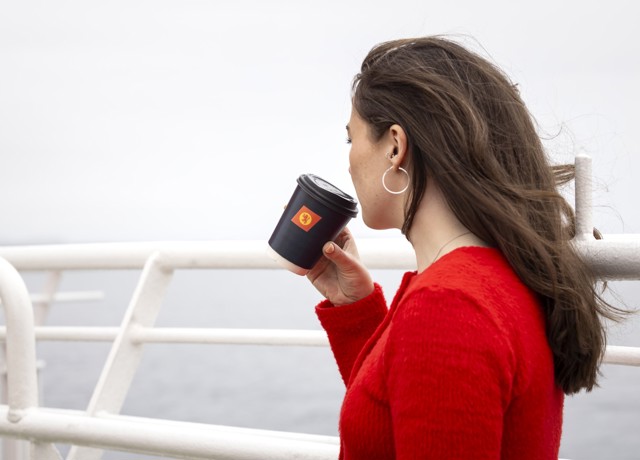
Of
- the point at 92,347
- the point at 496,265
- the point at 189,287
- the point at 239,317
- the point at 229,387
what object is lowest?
the point at 189,287

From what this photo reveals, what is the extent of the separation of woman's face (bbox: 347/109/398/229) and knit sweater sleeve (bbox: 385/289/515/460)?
0.69 feet

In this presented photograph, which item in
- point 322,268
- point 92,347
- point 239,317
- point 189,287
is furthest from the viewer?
point 189,287

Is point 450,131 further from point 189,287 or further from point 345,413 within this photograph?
point 189,287

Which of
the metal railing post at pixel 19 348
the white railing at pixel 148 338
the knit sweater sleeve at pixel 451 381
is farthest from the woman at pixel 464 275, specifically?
the metal railing post at pixel 19 348

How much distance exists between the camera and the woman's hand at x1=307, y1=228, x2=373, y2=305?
127cm

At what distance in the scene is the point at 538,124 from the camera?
1.06 meters

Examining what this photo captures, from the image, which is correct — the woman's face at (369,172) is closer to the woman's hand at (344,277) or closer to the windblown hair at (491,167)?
the windblown hair at (491,167)

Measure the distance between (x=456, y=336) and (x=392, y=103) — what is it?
295mm

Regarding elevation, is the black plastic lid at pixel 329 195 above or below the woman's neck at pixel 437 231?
below

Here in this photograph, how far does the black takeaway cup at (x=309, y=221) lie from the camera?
1.13 metres

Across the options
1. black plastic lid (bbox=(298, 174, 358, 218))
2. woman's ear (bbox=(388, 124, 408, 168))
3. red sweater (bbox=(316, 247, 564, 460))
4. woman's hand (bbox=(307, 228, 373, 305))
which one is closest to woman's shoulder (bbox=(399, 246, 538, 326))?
red sweater (bbox=(316, 247, 564, 460))

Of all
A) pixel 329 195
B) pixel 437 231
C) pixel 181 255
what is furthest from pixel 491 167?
pixel 181 255

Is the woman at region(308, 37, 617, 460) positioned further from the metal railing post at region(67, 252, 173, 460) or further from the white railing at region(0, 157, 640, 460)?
the metal railing post at region(67, 252, 173, 460)

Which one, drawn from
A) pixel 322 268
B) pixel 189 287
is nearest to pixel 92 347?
pixel 322 268
